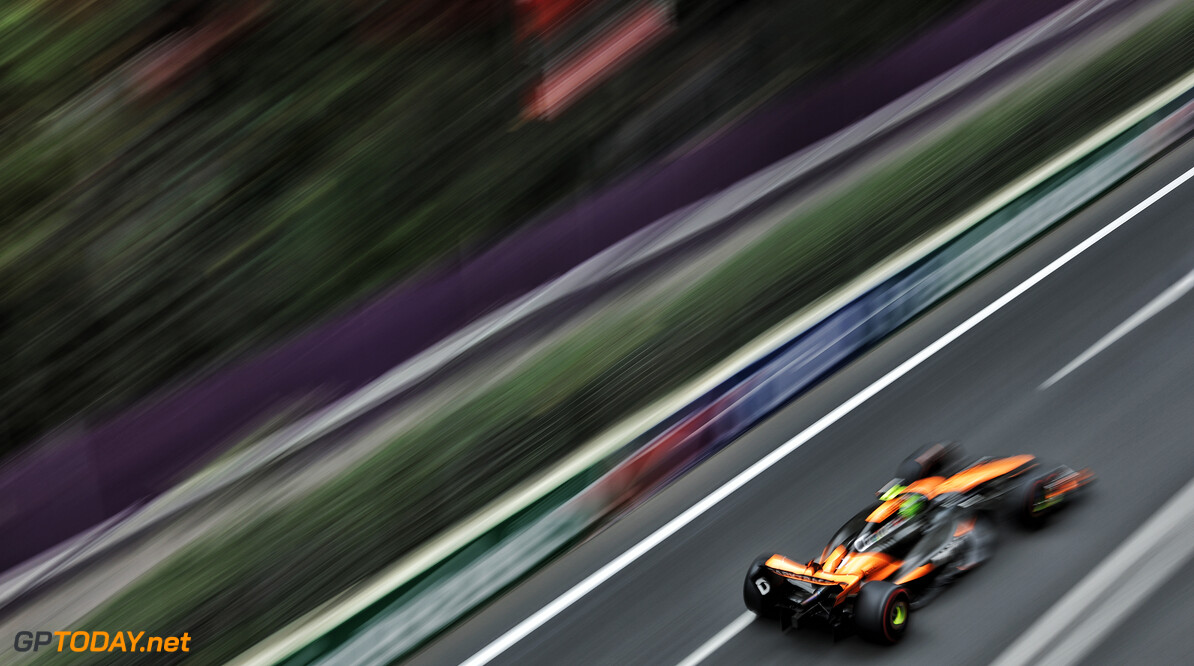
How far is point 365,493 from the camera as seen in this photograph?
13.0 meters

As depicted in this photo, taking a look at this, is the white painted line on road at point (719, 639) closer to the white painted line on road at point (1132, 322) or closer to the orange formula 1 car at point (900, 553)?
the orange formula 1 car at point (900, 553)

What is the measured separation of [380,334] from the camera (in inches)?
564

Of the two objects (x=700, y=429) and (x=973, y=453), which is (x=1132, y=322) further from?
(x=700, y=429)

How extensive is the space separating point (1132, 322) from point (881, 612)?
6.63 m

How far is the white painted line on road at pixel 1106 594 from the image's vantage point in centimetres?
1042

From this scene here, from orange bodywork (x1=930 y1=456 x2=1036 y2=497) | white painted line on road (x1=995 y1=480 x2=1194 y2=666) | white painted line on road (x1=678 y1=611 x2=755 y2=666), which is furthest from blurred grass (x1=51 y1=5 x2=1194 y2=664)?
white painted line on road (x1=995 y1=480 x2=1194 y2=666)

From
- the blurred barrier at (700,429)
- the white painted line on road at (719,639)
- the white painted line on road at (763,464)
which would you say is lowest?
the white painted line on road at (719,639)

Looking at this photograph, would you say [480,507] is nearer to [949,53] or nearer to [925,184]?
[925,184]

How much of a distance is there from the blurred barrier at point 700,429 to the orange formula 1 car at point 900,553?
8.26 feet

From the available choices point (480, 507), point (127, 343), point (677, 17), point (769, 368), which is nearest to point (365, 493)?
point (480, 507)

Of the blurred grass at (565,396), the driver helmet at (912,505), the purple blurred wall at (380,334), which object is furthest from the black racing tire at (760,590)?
the purple blurred wall at (380,334)

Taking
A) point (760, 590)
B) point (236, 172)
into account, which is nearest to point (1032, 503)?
point (760, 590)

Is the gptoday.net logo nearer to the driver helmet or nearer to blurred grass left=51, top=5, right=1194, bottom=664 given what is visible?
blurred grass left=51, top=5, right=1194, bottom=664

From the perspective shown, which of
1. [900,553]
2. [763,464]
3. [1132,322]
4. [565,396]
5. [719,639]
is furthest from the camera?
[1132,322]
